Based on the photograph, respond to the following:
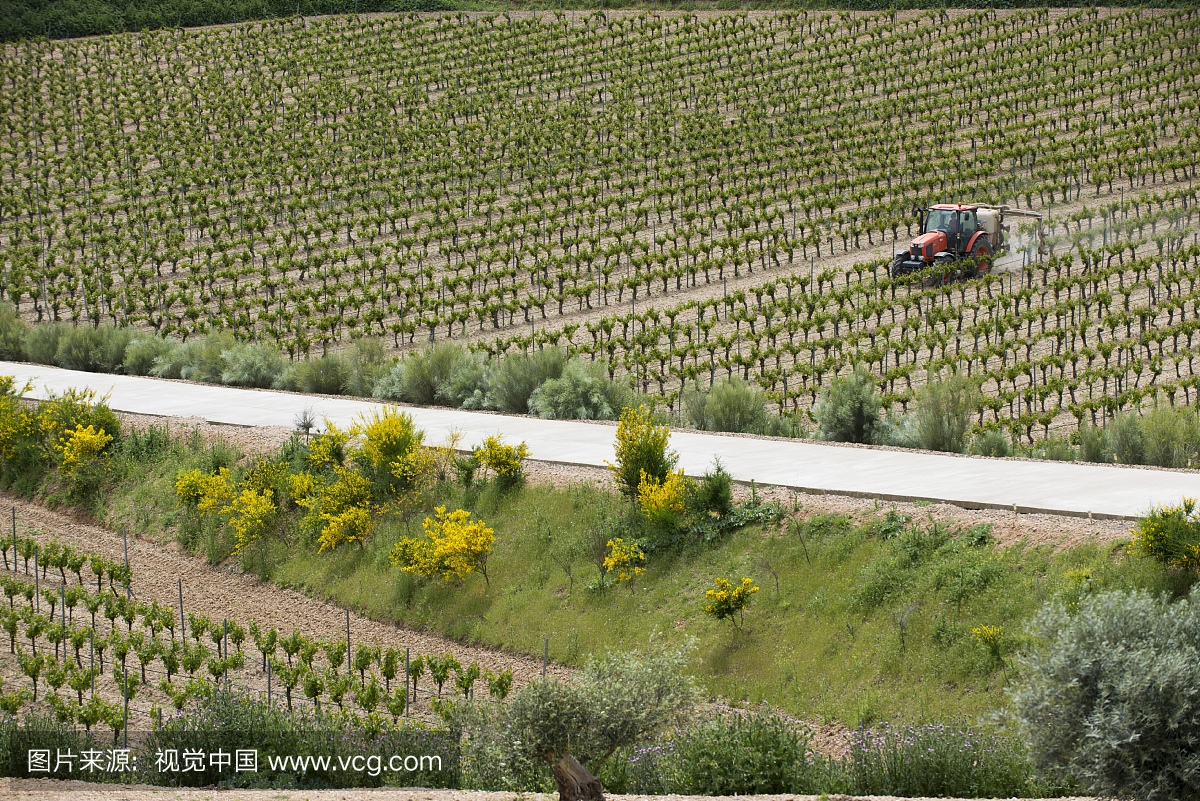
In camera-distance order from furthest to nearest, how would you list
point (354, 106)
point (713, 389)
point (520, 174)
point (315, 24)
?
point (315, 24) → point (354, 106) → point (520, 174) → point (713, 389)

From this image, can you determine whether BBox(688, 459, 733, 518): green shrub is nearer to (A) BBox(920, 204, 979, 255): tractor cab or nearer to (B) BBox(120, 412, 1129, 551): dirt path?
(B) BBox(120, 412, 1129, 551): dirt path

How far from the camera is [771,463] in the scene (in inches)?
826

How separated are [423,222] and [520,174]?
8.02 meters

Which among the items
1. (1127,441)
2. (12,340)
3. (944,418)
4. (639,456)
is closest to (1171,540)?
(1127,441)

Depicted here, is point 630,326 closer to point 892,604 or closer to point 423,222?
point 423,222

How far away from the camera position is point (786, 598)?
684 inches

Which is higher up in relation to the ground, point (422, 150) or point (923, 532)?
point (422, 150)

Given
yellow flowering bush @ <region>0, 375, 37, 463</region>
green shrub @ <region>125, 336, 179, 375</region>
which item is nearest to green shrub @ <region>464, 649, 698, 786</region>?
yellow flowering bush @ <region>0, 375, 37, 463</region>

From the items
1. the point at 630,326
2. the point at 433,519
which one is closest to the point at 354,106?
the point at 630,326

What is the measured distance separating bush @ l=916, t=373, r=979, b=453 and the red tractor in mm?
15068

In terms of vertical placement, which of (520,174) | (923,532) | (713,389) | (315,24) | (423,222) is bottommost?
(923,532)

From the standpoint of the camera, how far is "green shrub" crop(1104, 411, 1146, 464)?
21.1 meters

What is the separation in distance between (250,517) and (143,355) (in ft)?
40.8

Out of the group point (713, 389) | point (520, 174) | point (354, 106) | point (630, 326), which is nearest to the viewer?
point (713, 389)
